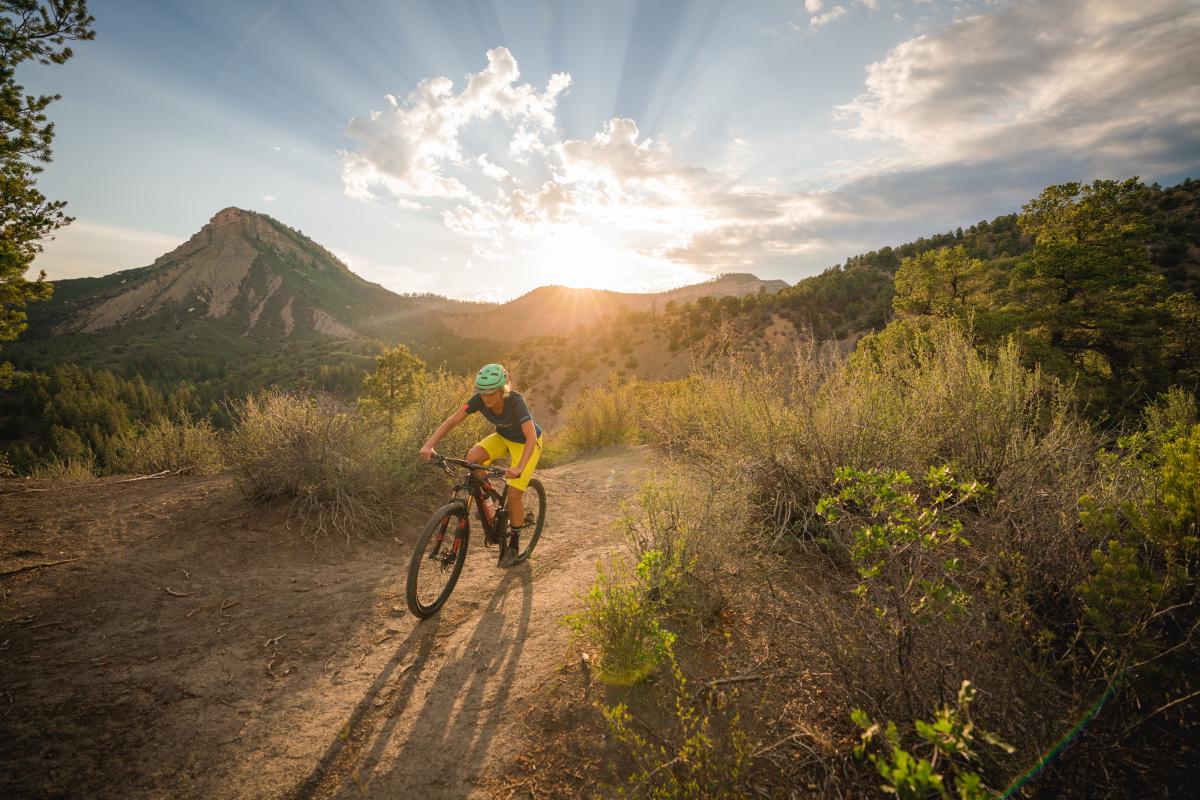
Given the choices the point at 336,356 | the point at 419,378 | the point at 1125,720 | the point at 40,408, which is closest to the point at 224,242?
the point at 336,356

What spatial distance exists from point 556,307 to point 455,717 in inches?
5730

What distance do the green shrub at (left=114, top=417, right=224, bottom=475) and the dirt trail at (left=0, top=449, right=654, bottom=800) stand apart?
240 cm

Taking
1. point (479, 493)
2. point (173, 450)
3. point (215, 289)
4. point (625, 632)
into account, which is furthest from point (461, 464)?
point (215, 289)

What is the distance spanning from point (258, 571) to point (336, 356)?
367 ft

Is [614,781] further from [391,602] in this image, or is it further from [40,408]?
[40,408]

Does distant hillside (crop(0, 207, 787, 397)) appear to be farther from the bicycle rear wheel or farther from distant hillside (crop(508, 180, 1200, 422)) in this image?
the bicycle rear wheel

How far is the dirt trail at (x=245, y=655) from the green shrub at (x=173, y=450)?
2400 mm

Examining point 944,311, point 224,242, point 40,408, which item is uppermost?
point 224,242

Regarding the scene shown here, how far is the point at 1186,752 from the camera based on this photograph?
1.66m

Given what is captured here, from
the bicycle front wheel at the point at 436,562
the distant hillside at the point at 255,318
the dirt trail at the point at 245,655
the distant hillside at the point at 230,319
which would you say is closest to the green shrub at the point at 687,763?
the dirt trail at the point at 245,655

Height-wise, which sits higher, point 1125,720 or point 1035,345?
point 1035,345

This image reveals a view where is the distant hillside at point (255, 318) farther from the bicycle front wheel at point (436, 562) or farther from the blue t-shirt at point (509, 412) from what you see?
the bicycle front wheel at point (436, 562)

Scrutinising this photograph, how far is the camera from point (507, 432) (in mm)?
4996

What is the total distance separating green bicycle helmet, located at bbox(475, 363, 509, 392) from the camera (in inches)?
177
